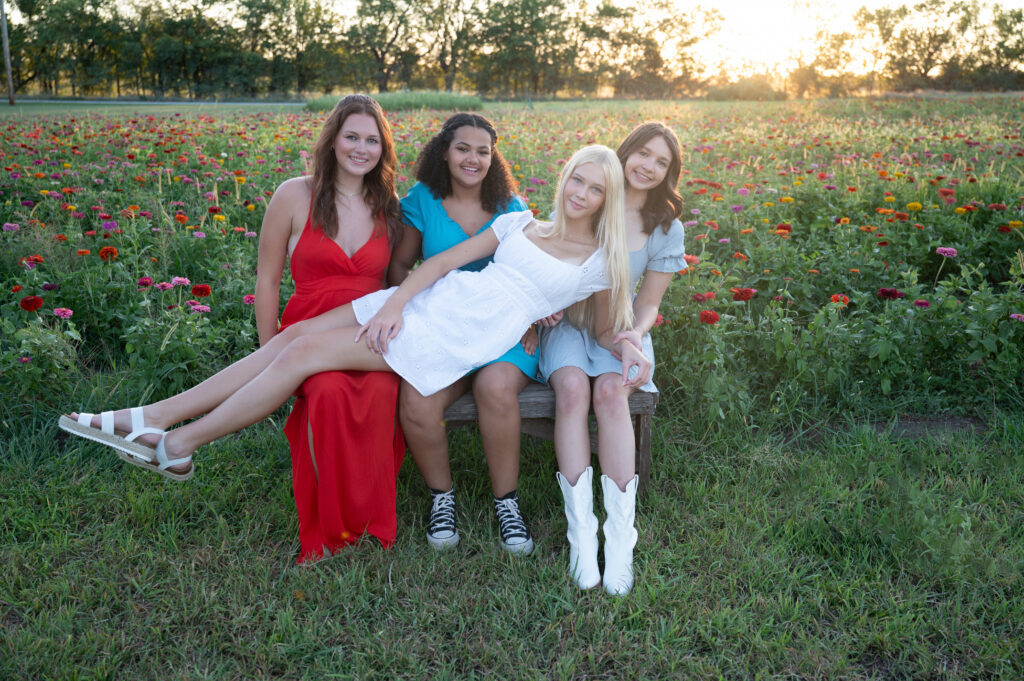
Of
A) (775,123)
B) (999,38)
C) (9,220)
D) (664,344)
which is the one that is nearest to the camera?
(664,344)

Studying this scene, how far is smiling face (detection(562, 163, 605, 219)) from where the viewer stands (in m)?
2.68

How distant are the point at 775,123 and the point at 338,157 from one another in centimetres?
923

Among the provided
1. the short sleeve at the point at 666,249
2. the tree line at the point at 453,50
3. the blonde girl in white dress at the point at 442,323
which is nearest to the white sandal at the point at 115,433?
the blonde girl in white dress at the point at 442,323

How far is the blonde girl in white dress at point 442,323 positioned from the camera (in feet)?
8.46

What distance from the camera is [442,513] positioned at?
8.73 feet

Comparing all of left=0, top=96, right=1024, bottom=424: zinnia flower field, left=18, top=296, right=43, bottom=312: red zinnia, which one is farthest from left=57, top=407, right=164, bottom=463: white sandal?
left=18, top=296, right=43, bottom=312: red zinnia

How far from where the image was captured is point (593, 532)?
2.47m

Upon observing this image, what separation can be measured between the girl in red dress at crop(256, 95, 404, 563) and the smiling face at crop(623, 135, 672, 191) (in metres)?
1.02

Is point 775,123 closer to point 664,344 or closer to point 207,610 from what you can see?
point 664,344

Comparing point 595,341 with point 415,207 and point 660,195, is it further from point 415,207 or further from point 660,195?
point 415,207

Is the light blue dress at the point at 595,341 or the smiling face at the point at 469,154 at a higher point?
the smiling face at the point at 469,154

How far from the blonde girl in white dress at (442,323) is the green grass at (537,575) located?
37 centimetres

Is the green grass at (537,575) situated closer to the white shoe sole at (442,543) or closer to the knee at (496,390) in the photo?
the white shoe sole at (442,543)

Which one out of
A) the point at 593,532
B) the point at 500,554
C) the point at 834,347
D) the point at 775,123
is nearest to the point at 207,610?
the point at 500,554
